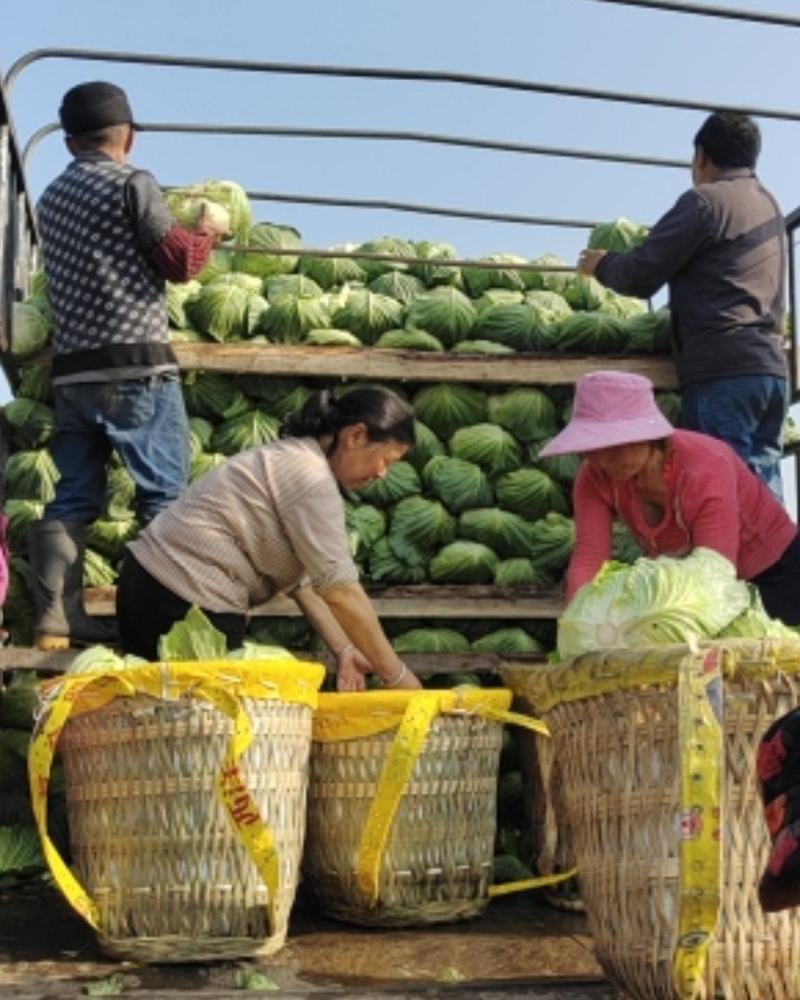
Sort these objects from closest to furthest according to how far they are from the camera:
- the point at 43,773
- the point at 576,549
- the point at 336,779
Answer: the point at 43,773
the point at 336,779
the point at 576,549

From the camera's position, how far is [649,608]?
3.13 meters

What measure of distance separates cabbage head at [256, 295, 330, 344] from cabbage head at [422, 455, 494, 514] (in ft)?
2.31

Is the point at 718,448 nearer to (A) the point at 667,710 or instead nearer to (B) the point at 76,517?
(A) the point at 667,710

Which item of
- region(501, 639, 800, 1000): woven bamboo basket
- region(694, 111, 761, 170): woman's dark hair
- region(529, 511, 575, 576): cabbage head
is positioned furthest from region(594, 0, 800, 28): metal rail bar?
region(501, 639, 800, 1000): woven bamboo basket

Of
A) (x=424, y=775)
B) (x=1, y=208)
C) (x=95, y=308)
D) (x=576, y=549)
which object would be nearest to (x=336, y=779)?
(x=424, y=775)

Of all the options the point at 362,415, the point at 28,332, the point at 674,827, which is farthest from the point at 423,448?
the point at 674,827

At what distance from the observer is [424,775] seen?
4.14m

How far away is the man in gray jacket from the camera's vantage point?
16.3 feet

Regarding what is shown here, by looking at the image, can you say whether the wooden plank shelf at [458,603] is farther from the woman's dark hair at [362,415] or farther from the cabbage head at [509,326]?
the cabbage head at [509,326]

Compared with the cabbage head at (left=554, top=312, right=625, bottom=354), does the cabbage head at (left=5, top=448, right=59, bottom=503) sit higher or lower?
lower

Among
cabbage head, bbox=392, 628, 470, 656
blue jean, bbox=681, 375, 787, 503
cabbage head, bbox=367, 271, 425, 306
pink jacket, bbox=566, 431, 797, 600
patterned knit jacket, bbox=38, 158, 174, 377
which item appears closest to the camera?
pink jacket, bbox=566, 431, 797, 600

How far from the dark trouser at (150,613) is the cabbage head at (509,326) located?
180 cm

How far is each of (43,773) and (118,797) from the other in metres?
0.21

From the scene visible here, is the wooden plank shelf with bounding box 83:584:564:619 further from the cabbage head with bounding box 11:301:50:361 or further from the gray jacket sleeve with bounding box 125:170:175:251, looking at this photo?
the gray jacket sleeve with bounding box 125:170:175:251
